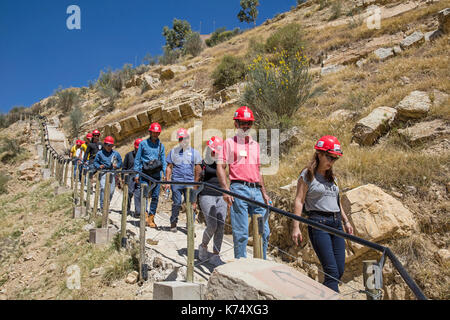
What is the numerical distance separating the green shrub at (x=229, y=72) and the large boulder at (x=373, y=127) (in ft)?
37.9

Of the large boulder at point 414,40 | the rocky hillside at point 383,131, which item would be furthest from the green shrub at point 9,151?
the large boulder at point 414,40

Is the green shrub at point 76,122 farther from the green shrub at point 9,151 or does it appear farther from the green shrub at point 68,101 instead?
the green shrub at point 68,101

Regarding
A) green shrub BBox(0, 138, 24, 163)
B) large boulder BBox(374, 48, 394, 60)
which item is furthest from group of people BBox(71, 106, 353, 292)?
green shrub BBox(0, 138, 24, 163)

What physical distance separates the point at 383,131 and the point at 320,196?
4.42m

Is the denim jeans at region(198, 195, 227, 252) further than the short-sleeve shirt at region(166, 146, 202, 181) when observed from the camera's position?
No

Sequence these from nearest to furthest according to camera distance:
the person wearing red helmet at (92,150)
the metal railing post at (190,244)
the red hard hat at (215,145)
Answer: the metal railing post at (190,244), the red hard hat at (215,145), the person wearing red helmet at (92,150)

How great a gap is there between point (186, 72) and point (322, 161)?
860 inches

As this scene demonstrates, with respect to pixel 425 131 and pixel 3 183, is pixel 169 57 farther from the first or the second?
pixel 425 131

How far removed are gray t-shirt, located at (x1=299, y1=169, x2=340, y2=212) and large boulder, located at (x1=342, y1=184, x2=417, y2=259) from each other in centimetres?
168

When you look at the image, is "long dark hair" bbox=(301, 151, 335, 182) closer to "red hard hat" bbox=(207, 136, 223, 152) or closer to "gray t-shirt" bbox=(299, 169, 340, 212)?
"gray t-shirt" bbox=(299, 169, 340, 212)

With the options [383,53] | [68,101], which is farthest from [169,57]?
[383,53]

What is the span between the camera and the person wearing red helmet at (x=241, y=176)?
10.6ft

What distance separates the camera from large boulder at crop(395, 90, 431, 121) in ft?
20.3
